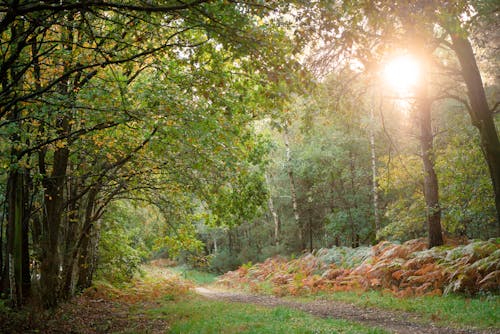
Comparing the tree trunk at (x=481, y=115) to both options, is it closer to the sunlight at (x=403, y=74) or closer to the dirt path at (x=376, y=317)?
the sunlight at (x=403, y=74)

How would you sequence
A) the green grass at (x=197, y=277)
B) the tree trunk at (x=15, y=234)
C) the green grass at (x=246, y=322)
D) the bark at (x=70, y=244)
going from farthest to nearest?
the green grass at (x=197, y=277) → the bark at (x=70, y=244) → the tree trunk at (x=15, y=234) → the green grass at (x=246, y=322)

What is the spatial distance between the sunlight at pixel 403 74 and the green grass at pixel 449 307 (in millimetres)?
5924

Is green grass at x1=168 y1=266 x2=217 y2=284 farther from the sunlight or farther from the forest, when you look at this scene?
the sunlight

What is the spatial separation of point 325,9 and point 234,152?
14.3ft

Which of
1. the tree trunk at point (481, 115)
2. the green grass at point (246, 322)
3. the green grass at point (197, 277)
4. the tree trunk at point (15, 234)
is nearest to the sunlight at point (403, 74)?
the tree trunk at point (481, 115)

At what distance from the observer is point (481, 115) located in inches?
393

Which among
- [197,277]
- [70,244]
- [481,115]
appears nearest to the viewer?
[481,115]

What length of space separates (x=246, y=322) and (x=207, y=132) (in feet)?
14.4

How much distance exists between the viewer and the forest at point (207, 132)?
576 centimetres

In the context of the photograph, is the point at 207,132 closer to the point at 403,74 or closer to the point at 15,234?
the point at 15,234

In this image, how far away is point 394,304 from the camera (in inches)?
415

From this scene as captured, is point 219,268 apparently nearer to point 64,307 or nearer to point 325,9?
point 64,307

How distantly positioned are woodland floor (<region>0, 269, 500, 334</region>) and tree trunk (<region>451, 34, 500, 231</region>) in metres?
3.72

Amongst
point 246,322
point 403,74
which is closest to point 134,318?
point 246,322
